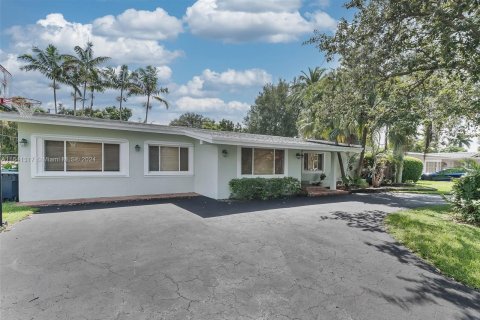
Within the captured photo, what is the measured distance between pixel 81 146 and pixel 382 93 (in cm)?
1243

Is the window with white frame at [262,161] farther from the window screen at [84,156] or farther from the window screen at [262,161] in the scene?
the window screen at [84,156]

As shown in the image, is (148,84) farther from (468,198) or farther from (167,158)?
(468,198)

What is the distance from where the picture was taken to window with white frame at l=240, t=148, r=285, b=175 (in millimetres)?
12484

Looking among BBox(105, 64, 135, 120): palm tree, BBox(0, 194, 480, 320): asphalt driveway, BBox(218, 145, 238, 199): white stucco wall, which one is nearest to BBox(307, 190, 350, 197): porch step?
BBox(218, 145, 238, 199): white stucco wall

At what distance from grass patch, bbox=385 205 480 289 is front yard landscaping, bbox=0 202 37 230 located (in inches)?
400

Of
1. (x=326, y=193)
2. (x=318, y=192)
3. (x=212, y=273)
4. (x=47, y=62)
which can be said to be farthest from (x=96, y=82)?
(x=212, y=273)

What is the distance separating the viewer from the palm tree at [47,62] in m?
26.0

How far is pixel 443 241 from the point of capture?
6.20 meters

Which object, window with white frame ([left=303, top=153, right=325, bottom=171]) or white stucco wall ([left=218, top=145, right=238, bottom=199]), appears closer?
white stucco wall ([left=218, top=145, right=238, bottom=199])

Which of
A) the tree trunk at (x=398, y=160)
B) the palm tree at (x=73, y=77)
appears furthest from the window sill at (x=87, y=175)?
the palm tree at (x=73, y=77)

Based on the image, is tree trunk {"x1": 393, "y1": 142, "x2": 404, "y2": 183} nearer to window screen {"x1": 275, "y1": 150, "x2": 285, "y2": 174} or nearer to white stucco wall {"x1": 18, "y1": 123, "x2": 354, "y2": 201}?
white stucco wall {"x1": 18, "y1": 123, "x2": 354, "y2": 201}

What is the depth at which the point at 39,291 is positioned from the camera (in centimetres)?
363

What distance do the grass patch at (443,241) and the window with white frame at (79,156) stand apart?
10459 mm

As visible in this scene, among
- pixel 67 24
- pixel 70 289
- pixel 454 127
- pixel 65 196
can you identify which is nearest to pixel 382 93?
pixel 454 127
